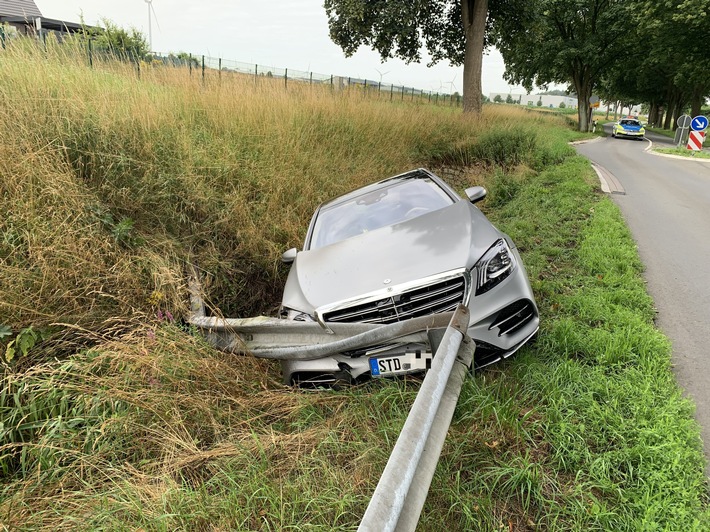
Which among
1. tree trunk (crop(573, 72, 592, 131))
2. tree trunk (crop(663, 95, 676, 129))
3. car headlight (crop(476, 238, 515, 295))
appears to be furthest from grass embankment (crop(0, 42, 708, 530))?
tree trunk (crop(663, 95, 676, 129))

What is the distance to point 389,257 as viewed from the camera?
125 inches

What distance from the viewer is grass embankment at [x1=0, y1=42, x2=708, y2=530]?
6.61 ft

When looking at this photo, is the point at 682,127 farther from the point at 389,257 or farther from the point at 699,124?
the point at 389,257

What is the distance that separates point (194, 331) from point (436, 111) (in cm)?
1210

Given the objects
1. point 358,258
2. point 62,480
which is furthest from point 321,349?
point 62,480

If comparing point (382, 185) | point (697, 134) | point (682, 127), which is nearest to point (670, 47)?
point (682, 127)

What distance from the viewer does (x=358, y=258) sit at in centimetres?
331

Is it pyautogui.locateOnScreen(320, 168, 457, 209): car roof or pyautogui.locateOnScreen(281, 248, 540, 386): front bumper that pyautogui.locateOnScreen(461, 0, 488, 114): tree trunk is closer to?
pyautogui.locateOnScreen(320, 168, 457, 209): car roof

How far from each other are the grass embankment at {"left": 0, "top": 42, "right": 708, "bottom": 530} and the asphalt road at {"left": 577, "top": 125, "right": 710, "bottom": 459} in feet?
0.63

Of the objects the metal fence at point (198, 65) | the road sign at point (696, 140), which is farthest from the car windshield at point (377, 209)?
the road sign at point (696, 140)

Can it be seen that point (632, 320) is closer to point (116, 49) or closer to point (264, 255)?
point (264, 255)

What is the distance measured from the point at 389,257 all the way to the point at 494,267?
2.50 feet

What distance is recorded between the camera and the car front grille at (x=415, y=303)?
9.09ft

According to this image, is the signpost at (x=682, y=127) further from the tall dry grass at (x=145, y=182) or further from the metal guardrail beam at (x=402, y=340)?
the metal guardrail beam at (x=402, y=340)
